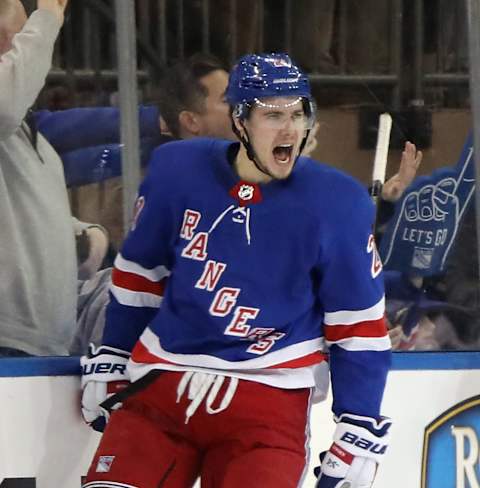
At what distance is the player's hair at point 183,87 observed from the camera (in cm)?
299

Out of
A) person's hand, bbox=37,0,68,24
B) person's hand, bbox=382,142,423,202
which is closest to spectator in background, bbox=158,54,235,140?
person's hand, bbox=37,0,68,24

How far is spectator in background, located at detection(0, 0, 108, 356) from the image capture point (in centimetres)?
290

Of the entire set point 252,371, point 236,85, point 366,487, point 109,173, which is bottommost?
point 366,487

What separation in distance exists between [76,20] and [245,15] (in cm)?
38

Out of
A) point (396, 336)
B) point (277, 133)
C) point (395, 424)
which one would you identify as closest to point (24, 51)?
point (277, 133)

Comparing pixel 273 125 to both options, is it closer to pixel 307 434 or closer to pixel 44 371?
pixel 307 434

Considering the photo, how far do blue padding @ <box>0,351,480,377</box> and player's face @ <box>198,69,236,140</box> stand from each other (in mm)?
606

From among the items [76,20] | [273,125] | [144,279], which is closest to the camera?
[273,125]

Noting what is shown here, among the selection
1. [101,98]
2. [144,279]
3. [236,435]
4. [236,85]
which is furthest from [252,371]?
Answer: [101,98]

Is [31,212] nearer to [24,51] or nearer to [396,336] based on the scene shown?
[24,51]

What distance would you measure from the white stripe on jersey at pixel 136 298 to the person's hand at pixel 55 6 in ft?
2.13

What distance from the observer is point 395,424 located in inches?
120

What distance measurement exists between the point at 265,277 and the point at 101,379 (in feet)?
1.57

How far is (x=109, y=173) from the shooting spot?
→ 3.01m
